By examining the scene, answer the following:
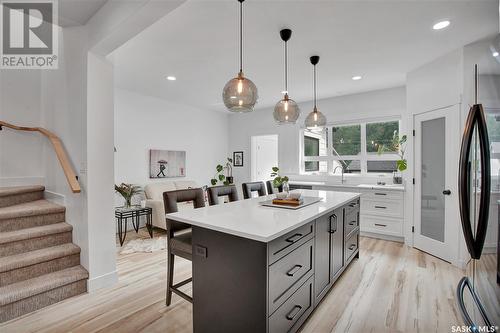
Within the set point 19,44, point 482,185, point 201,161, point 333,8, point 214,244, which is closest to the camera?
point 482,185

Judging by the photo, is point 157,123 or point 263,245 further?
point 157,123

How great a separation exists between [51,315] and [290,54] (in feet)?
12.1

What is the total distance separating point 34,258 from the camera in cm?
230

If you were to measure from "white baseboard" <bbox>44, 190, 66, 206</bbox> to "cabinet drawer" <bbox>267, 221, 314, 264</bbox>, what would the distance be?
8.80 feet

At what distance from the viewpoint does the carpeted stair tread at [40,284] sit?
6.64ft

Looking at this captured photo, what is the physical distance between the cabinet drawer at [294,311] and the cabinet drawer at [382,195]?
112 inches

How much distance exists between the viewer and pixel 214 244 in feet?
5.32

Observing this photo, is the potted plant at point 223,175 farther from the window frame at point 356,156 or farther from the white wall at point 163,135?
the window frame at point 356,156

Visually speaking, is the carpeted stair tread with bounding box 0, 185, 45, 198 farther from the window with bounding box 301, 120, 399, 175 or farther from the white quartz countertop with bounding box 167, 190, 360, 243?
the window with bounding box 301, 120, 399, 175

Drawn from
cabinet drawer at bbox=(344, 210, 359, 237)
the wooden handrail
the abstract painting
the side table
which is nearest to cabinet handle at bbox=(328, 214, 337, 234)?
cabinet drawer at bbox=(344, 210, 359, 237)

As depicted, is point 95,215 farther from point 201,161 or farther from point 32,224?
point 201,161

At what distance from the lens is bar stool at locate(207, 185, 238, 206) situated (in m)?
2.61

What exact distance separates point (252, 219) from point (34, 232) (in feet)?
7.68

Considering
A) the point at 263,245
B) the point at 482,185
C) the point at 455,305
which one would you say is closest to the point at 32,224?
the point at 263,245
